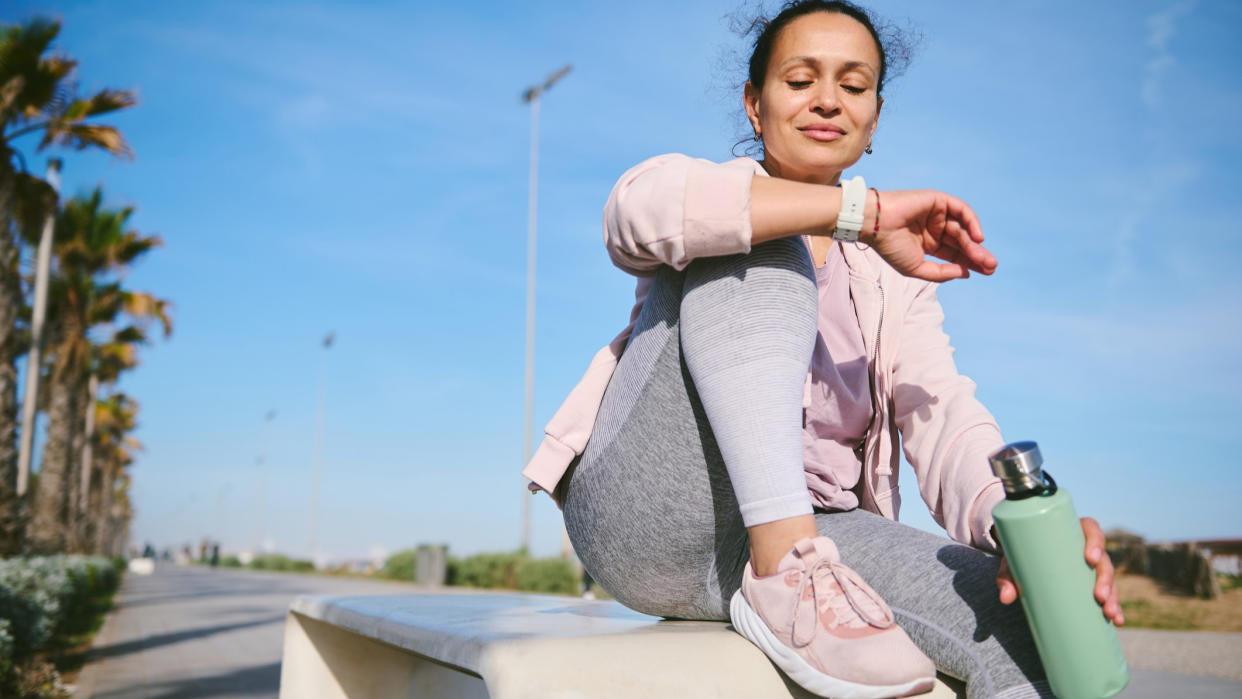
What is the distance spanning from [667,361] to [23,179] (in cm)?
1249

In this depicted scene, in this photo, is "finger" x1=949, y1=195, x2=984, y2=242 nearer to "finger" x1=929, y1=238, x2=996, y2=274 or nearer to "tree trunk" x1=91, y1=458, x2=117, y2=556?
"finger" x1=929, y1=238, x2=996, y2=274

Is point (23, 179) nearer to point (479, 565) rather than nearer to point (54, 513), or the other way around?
point (54, 513)

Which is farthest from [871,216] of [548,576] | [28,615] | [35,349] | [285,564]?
[285,564]

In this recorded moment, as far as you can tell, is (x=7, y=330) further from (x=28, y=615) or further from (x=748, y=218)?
(x=748, y=218)

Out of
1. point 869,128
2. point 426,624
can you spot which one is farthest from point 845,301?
point 426,624

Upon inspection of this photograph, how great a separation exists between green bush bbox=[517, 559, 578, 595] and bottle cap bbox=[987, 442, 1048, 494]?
52.9 feet

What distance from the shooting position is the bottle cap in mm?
1003

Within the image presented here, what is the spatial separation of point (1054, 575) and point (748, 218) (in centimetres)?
57

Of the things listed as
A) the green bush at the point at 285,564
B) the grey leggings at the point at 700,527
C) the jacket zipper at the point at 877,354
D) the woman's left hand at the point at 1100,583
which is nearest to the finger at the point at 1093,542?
the woman's left hand at the point at 1100,583

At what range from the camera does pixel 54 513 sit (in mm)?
14438

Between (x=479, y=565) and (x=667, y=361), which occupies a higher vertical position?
(x=667, y=361)

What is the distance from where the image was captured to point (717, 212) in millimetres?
1168

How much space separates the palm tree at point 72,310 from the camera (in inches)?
601

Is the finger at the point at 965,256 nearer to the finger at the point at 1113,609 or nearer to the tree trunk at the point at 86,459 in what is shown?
the finger at the point at 1113,609
